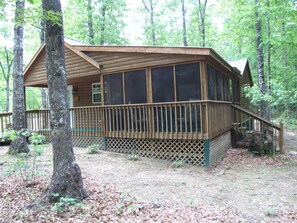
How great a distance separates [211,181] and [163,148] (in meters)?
2.21

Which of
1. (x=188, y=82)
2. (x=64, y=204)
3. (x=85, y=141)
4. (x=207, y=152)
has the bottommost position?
(x=64, y=204)

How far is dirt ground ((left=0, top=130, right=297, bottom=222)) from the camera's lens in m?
4.63

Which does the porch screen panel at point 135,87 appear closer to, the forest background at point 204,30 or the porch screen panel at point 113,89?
the porch screen panel at point 113,89

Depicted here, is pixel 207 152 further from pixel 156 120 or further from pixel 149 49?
pixel 149 49

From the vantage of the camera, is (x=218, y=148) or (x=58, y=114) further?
(x=218, y=148)

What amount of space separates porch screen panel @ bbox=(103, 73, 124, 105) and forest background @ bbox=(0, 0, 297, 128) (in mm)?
4342

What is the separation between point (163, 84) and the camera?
773 cm

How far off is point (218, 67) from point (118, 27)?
1382 cm

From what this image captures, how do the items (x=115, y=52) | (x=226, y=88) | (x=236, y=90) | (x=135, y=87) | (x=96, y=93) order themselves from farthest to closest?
1. (x=236, y=90)
2. (x=96, y=93)
3. (x=226, y=88)
4. (x=115, y=52)
5. (x=135, y=87)

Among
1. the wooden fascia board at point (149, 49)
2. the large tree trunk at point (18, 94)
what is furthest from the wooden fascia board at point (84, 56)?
the large tree trunk at point (18, 94)

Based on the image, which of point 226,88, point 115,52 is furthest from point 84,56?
point 226,88

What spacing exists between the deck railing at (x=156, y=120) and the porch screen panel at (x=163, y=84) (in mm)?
327

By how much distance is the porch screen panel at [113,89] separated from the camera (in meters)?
8.69

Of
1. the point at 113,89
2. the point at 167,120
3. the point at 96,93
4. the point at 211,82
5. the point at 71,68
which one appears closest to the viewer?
the point at 167,120
